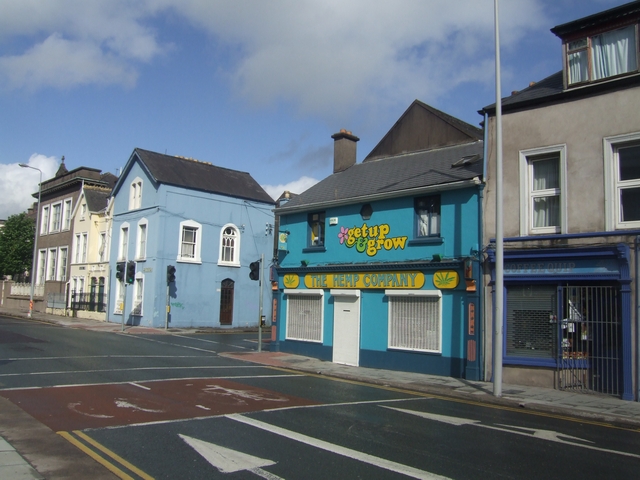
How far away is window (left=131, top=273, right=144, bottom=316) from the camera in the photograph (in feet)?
111

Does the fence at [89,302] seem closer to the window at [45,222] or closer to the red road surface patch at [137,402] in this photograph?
the window at [45,222]

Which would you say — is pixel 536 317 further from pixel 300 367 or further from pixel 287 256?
pixel 287 256

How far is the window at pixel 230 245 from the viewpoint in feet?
119

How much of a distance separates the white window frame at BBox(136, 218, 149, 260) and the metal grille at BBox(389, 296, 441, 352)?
21285mm

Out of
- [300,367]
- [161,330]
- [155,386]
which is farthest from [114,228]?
[155,386]

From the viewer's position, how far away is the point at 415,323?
55.6 ft

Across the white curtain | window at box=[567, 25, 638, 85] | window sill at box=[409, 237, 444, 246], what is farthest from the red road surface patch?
the white curtain

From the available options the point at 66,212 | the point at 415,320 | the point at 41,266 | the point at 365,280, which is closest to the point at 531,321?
the point at 415,320

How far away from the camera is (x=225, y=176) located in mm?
38594

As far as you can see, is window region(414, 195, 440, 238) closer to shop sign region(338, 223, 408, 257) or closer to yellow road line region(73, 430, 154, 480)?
shop sign region(338, 223, 408, 257)

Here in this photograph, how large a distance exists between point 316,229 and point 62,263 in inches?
1240

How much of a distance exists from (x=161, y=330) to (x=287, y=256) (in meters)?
12.6

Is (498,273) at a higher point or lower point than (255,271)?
lower

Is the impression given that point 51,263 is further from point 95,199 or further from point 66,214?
point 95,199
